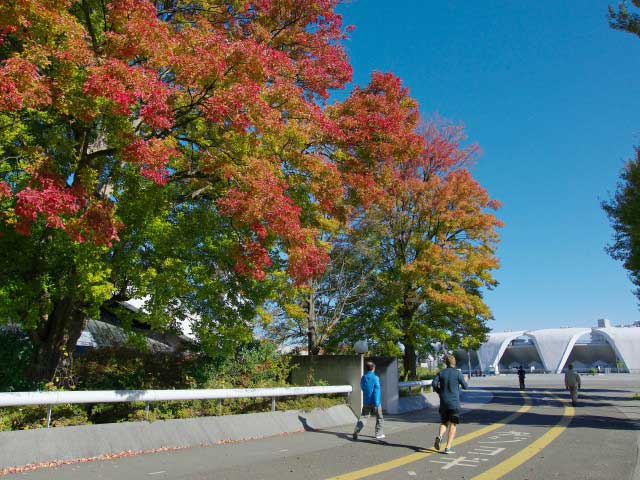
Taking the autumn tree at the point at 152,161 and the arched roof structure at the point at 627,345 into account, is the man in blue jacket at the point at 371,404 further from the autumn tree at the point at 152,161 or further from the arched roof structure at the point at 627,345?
the arched roof structure at the point at 627,345

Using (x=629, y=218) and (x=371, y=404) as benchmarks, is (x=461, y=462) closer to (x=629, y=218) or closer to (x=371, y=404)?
(x=371, y=404)

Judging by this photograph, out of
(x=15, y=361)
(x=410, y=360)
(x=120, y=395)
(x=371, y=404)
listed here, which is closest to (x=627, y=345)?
(x=410, y=360)

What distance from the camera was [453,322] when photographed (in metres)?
25.0

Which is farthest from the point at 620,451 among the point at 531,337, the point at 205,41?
the point at 531,337

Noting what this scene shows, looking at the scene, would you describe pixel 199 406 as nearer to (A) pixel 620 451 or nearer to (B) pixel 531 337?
(A) pixel 620 451

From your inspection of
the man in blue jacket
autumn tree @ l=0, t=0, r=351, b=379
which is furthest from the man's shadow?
autumn tree @ l=0, t=0, r=351, b=379

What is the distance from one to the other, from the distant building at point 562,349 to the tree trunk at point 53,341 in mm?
85076

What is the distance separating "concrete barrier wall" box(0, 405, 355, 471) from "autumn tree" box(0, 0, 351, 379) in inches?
82.1

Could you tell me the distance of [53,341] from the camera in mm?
11070

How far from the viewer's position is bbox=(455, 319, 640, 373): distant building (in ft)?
294

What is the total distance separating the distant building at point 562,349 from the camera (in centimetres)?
8962

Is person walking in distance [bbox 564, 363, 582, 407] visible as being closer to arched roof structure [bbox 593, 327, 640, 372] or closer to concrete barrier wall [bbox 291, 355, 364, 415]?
concrete barrier wall [bbox 291, 355, 364, 415]

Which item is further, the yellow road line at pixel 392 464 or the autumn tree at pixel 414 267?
the autumn tree at pixel 414 267

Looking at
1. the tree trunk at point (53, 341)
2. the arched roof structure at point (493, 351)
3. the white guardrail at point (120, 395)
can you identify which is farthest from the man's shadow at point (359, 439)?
the arched roof structure at point (493, 351)
